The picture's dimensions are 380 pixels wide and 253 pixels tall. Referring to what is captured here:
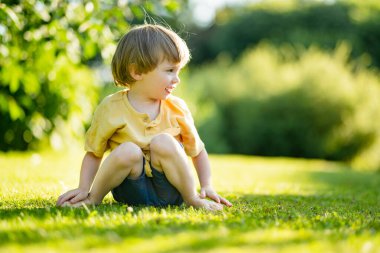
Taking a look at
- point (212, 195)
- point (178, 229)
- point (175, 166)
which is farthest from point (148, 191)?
point (178, 229)

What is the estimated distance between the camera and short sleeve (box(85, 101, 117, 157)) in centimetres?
362

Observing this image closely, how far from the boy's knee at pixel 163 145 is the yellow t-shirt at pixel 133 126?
148 millimetres

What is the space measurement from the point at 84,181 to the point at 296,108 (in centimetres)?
1503

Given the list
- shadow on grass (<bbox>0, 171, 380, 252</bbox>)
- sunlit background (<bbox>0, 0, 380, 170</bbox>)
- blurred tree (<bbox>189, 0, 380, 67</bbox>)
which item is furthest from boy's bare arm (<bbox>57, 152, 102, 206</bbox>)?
blurred tree (<bbox>189, 0, 380, 67</bbox>)

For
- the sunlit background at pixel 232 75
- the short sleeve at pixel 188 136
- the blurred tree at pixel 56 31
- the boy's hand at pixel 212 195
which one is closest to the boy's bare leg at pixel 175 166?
the boy's hand at pixel 212 195

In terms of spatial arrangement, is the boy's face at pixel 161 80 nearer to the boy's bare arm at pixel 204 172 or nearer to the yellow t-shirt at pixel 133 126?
the yellow t-shirt at pixel 133 126

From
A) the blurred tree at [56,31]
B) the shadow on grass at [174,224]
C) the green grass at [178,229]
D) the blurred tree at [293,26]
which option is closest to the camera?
the green grass at [178,229]

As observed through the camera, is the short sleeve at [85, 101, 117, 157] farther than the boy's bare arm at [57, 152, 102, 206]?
Yes

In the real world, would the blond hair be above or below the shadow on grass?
above

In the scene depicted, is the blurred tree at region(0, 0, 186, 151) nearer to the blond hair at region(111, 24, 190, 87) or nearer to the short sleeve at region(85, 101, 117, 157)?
the blond hair at region(111, 24, 190, 87)

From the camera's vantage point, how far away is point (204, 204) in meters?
3.46

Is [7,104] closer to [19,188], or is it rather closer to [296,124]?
[19,188]

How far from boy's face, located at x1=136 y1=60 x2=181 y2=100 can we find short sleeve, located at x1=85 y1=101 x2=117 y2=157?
31 centimetres

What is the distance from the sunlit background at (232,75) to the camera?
18.7 ft
